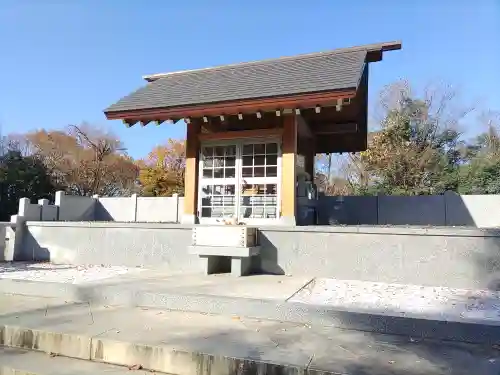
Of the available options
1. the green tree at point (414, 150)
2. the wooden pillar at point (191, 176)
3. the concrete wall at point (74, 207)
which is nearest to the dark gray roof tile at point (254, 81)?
the wooden pillar at point (191, 176)

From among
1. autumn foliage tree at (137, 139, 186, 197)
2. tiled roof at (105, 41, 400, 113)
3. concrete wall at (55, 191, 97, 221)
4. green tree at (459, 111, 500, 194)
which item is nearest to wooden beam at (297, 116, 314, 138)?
tiled roof at (105, 41, 400, 113)

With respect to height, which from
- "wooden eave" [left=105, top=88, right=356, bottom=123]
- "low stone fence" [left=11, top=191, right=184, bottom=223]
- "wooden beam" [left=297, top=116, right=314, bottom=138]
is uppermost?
"wooden beam" [left=297, top=116, right=314, bottom=138]

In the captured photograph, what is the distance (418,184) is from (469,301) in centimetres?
1653

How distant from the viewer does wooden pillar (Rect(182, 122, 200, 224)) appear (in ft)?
27.0

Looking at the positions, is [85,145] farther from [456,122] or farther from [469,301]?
[469,301]

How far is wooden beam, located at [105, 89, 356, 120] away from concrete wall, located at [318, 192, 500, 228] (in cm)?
569

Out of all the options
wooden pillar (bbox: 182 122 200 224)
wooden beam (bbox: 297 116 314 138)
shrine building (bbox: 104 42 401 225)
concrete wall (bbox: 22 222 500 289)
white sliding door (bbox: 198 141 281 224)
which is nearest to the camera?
concrete wall (bbox: 22 222 500 289)

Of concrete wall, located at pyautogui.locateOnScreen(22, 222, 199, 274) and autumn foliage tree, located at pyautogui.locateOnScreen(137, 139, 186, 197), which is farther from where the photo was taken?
autumn foliage tree, located at pyautogui.locateOnScreen(137, 139, 186, 197)

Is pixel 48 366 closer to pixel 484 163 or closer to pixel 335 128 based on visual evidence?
pixel 335 128

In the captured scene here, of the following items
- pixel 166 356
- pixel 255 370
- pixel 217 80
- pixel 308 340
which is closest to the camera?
pixel 255 370

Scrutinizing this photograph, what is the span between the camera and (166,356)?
3377mm

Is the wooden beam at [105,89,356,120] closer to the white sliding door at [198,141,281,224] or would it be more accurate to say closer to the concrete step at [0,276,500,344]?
the white sliding door at [198,141,281,224]

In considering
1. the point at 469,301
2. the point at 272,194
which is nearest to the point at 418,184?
the point at 272,194

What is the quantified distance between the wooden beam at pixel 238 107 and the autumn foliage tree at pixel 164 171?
1624 centimetres
